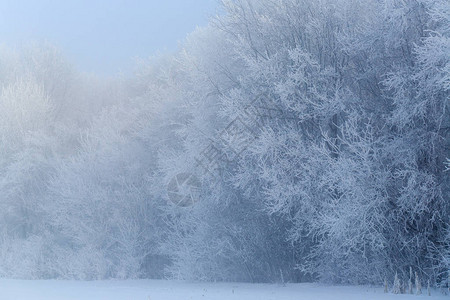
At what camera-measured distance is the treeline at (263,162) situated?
1238cm

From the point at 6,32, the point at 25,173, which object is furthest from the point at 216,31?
the point at 6,32

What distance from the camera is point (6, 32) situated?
4128 cm

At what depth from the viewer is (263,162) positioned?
1363 cm

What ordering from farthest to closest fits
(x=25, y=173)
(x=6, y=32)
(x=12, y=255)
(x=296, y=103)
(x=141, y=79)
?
(x=6, y=32) → (x=141, y=79) → (x=25, y=173) → (x=12, y=255) → (x=296, y=103)

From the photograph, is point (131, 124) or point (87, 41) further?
point (87, 41)

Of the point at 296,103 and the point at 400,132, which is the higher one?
the point at 296,103

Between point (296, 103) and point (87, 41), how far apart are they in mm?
39544

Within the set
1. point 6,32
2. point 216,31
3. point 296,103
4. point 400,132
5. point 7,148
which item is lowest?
point 400,132

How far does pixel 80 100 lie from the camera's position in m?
34.1

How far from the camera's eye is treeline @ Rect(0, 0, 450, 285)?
12383mm

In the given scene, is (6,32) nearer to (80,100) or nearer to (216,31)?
(80,100)

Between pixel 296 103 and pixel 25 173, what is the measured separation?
15656 millimetres

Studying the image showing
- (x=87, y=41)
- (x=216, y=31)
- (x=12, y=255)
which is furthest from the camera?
(x=87, y=41)

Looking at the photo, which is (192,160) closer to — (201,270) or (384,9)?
(201,270)
